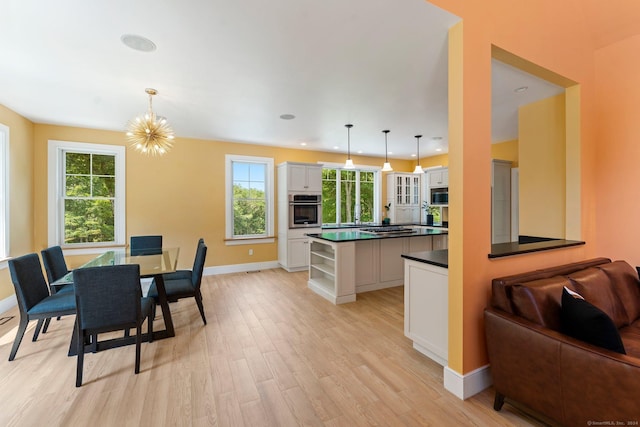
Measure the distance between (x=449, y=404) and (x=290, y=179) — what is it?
4.55 m

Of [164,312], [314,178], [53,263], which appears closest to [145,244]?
[53,263]

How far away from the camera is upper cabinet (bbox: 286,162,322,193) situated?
5.64 metres

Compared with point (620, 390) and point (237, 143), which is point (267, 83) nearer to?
point (237, 143)

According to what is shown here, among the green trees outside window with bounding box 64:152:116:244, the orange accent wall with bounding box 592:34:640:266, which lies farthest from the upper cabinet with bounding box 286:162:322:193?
the orange accent wall with bounding box 592:34:640:266

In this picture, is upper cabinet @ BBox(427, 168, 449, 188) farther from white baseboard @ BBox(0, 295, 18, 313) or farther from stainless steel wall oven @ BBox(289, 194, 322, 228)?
white baseboard @ BBox(0, 295, 18, 313)

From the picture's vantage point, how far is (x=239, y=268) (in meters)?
5.62

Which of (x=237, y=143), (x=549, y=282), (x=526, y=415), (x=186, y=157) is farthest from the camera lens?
(x=237, y=143)

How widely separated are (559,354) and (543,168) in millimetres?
2660

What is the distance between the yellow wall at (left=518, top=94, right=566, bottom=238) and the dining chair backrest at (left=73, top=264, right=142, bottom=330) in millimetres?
4366

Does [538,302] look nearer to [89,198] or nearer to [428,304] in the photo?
[428,304]

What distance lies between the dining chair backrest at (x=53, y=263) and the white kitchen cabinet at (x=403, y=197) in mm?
6439

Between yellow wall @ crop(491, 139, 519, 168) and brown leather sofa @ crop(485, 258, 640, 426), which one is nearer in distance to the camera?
brown leather sofa @ crop(485, 258, 640, 426)

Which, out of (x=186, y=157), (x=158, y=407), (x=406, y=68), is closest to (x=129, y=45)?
(x=406, y=68)

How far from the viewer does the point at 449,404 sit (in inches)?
73.2
